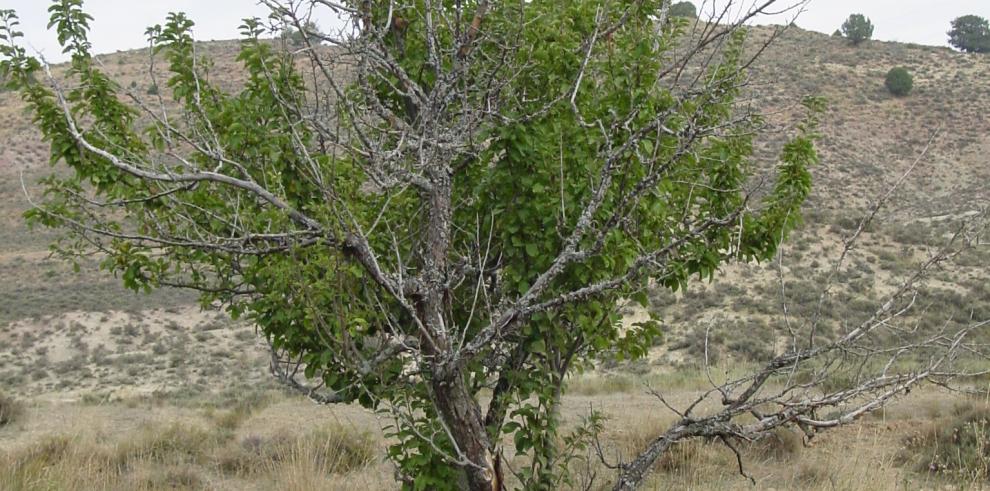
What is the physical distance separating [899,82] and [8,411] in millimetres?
43061

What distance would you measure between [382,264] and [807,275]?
74.1 ft

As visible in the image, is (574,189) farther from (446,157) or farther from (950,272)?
(950,272)

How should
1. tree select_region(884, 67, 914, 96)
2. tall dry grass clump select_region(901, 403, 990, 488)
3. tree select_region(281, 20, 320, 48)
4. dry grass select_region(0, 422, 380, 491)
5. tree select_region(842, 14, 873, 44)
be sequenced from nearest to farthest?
tree select_region(281, 20, 320, 48), dry grass select_region(0, 422, 380, 491), tall dry grass clump select_region(901, 403, 990, 488), tree select_region(884, 67, 914, 96), tree select_region(842, 14, 873, 44)

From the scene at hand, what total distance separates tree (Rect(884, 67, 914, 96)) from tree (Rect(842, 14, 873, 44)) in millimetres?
7520

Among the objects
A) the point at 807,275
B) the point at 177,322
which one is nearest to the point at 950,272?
the point at 807,275

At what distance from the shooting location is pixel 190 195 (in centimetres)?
466

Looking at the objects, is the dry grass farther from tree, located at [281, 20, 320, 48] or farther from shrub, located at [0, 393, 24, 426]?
tree, located at [281, 20, 320, 48]

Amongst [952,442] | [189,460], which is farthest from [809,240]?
[189,460]

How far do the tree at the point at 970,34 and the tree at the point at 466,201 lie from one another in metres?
58.1

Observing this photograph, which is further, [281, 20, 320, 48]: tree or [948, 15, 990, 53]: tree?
[948, 15, 990, 53]: tree

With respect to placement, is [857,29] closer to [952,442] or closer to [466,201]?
[952,442]

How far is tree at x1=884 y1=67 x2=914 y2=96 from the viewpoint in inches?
1770

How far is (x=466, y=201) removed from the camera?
4988 millimetres

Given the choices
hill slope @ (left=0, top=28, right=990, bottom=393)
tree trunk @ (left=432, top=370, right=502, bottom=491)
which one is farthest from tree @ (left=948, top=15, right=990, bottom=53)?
tree trunk @ (left=432, top=370, right=502, bottom=491)
